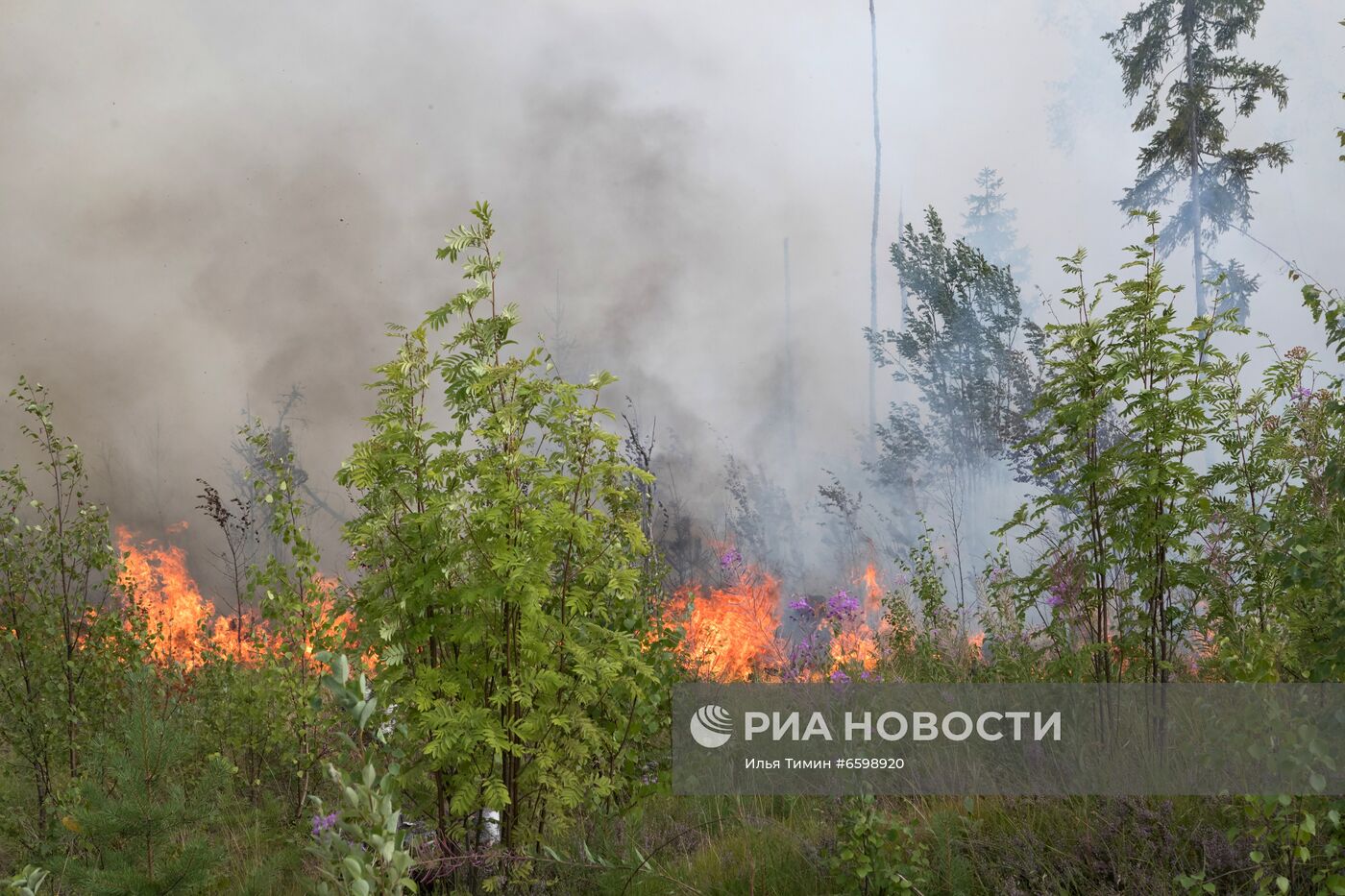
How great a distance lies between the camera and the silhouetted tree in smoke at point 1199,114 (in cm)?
1209

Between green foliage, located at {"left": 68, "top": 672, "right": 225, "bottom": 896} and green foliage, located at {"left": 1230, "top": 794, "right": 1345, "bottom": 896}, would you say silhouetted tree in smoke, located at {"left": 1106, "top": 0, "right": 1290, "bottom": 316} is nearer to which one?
green foliage, located at {"left": 1230, "top": 794, "right": 1345, "bottom": 896}

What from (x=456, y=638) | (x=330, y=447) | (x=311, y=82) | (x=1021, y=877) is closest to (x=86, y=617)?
(x=456, y=638)

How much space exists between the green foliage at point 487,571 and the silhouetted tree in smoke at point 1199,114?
1149 centimetres

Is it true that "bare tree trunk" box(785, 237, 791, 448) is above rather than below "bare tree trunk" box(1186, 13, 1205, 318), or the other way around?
below

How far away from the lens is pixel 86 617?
521cm

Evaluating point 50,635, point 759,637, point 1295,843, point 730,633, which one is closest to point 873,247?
point 730,633

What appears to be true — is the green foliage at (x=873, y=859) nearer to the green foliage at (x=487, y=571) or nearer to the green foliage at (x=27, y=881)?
the green foliage at (x=487, y=571)

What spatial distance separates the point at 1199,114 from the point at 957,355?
4406 millimetres

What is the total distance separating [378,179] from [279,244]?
154 centimetres

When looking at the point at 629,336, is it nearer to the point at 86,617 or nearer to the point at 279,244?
the point at 279,244

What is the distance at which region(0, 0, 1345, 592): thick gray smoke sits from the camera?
11680mm

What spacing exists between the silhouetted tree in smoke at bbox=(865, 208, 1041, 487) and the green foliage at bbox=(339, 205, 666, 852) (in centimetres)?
934

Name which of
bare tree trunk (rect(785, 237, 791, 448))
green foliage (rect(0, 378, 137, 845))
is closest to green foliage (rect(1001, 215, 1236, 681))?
green foliage (rect(0, 378, 137, 845))

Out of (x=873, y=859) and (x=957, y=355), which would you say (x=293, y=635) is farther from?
(x=957, y=355)
